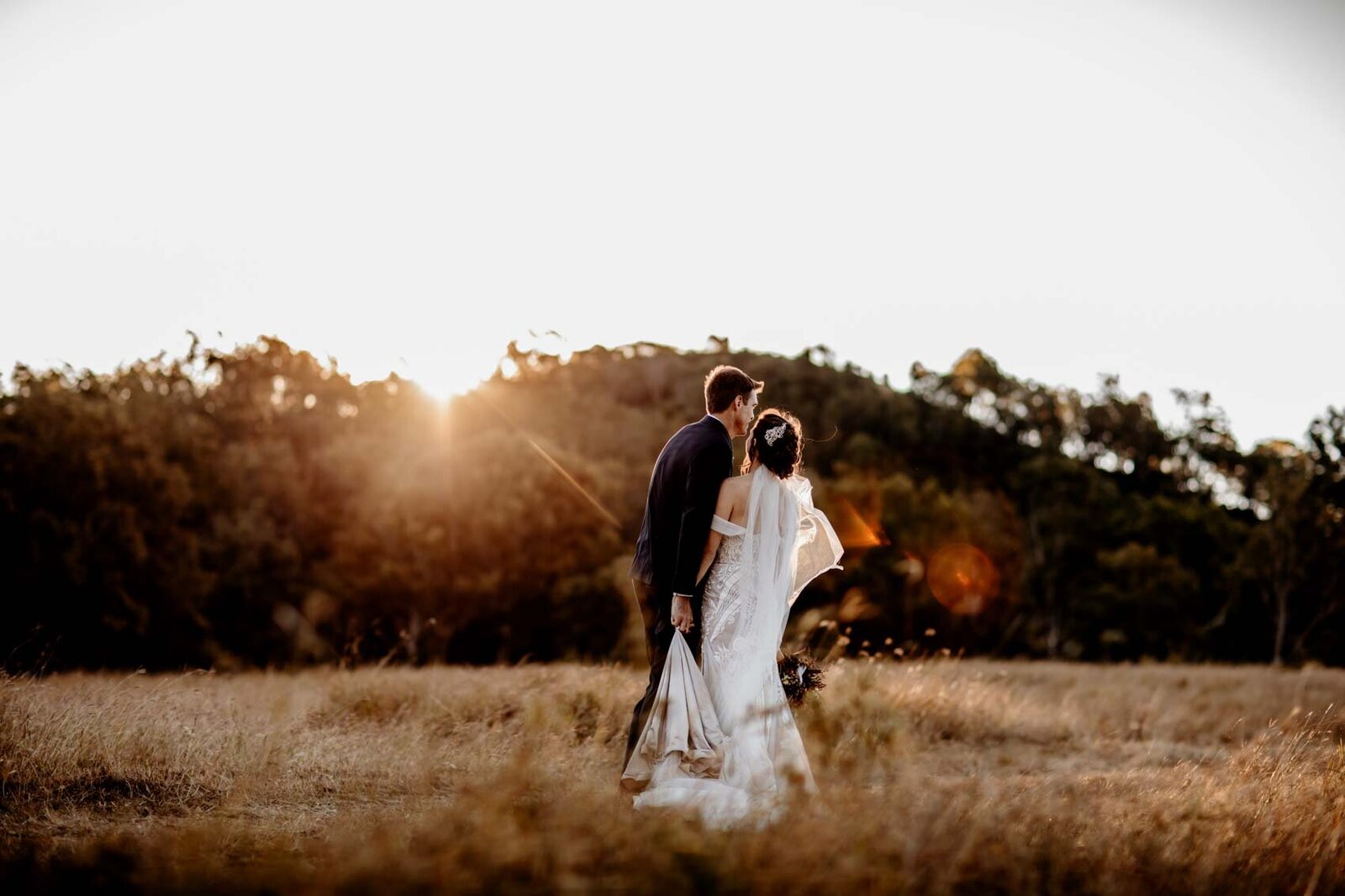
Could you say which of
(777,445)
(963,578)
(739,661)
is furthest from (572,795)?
(963,578)

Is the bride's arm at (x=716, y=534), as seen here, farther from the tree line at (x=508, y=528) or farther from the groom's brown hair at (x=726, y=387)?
the tree line at (x=508, y=528)

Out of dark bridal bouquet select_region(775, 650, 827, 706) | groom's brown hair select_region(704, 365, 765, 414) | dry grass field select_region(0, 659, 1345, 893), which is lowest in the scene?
dry grass field select_region(0, 659, 1345, 893)

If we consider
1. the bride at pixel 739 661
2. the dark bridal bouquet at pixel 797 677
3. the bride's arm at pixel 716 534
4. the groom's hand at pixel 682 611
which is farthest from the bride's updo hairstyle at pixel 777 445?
the dark bridal bouquet at pixel 797 677

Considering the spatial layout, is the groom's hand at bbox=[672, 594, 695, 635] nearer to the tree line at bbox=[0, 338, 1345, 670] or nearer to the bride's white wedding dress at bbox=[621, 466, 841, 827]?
the bride's white wedding dress at bbox=[621, 466, 841, 827]

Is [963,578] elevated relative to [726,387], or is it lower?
lower

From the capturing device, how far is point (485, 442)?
32406mm

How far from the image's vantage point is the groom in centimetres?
558

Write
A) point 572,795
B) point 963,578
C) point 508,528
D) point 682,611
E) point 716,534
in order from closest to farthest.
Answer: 1. point 572,795
2. point 682,611
3. point 716,534
4. point 508,528
5. point 963,578

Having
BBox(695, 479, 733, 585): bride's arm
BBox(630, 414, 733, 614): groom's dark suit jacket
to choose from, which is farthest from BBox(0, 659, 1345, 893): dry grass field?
BBox(695, 479, 733, 585): bride's arm

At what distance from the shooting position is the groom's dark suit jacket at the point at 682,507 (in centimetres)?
558

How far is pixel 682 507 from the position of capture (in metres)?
5.75

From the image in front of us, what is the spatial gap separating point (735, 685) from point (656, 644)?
55 cm

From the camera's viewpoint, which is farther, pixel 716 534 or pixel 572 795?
pixel 716 534

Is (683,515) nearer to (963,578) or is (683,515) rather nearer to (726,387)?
(726,387)
